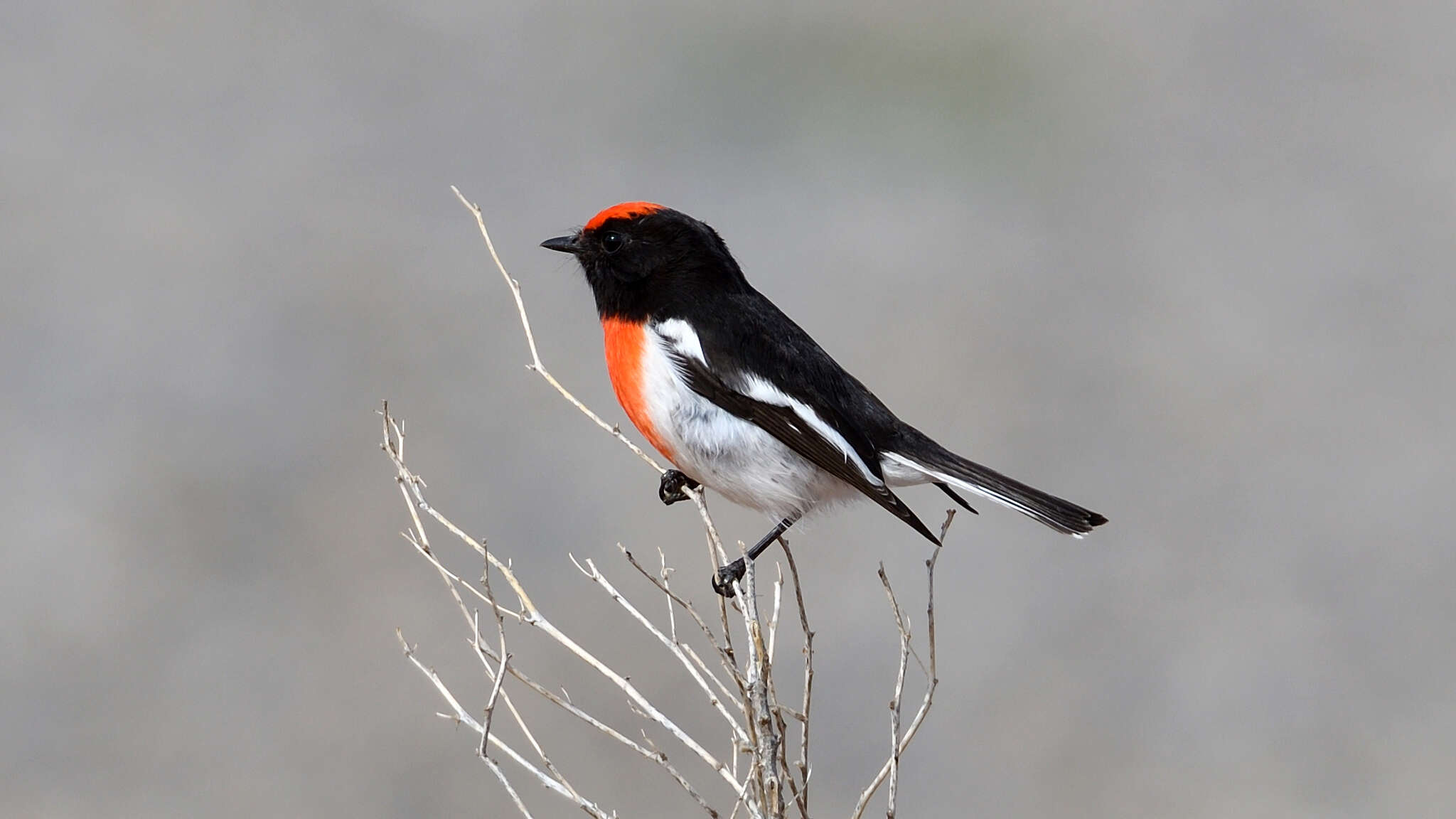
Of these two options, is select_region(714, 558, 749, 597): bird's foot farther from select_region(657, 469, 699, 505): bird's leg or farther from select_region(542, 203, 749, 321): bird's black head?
select_region(542, 203, 749, 321): bird's black head

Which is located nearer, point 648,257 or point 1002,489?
point 1002,489

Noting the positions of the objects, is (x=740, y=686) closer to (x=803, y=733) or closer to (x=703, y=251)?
(x=803, y=733)

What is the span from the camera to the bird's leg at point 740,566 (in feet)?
7.89

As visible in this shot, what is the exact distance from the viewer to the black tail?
2.46m

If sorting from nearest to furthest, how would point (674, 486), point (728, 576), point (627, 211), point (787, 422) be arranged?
point (728, 576) → point (787, 422) → point (627, 211) → point (674, 486)

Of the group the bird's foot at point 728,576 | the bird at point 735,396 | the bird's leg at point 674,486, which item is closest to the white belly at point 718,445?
the bird at point 735,396

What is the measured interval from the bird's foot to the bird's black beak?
784 mm

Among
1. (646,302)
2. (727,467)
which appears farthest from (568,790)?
(646,302)

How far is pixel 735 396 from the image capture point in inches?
99.9

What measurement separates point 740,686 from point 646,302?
3.43 feet

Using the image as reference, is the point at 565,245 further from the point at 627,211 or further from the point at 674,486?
the point at 674,486

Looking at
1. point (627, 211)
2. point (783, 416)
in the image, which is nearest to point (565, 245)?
point (627, 211)

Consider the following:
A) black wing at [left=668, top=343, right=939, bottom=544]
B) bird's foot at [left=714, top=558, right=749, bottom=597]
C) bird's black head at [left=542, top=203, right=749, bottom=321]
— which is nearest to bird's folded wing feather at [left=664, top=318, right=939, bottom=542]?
black wing at [left=668, top=343, right=939, bottom=544]

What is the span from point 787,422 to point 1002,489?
485 millimetres
